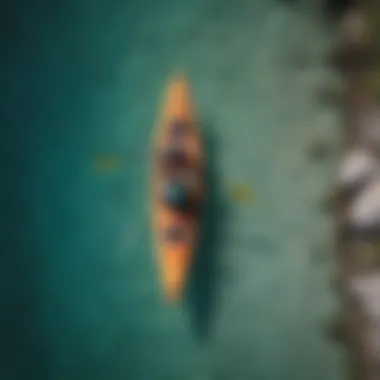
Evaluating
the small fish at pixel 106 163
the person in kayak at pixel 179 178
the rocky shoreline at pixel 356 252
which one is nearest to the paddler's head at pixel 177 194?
the person in kayak at pixel 179 178

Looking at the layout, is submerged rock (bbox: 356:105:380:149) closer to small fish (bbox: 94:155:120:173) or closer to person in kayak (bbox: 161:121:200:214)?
person in kayak (bbox: 161:121:200:214)

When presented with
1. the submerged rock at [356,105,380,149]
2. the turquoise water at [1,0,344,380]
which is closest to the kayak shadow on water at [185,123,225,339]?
the turquoise water at [1,0,344,380]

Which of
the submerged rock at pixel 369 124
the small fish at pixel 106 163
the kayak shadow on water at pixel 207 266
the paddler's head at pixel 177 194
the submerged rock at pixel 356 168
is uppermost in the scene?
the submerged rock at pixel 369 124

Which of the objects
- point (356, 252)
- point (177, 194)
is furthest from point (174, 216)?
point (356, 252)

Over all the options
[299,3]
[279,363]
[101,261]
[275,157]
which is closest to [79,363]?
[101,261]

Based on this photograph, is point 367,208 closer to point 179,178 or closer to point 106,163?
point 179,178

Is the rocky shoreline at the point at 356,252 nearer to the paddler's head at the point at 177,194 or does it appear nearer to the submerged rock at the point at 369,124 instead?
the submerged rock at the point at 369,124

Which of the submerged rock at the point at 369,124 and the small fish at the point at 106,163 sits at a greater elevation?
the submerged rock at the point at 369,124

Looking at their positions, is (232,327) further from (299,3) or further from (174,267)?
(299,3)
